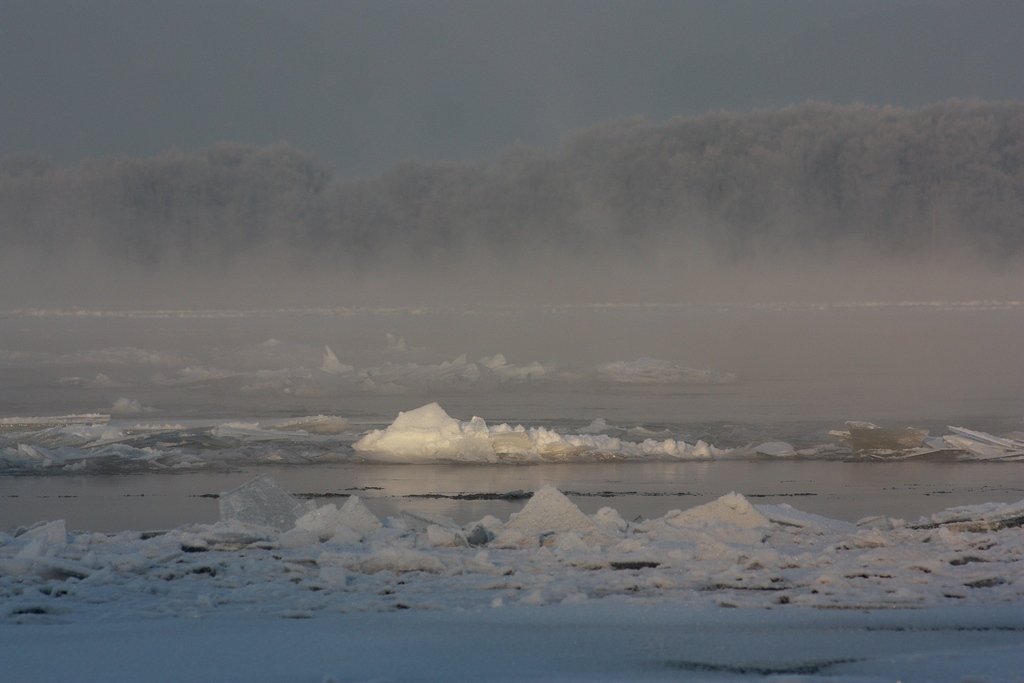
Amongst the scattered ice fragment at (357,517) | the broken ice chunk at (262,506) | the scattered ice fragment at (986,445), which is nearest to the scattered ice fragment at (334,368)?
the scattered ice fragment at (986,445)

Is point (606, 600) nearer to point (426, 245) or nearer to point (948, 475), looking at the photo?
point (948, 475)

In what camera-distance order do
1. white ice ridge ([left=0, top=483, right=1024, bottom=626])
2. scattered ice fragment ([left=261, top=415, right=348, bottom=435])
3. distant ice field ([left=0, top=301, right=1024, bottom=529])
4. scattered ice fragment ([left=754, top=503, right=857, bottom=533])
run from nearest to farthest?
1. white ice ridge ([left=0, top=483, right=1024, bottom=626])
2. scattered ice fragment ([left=754, top=503, right=857, bottom=533])
3. distant ice field ([left=0, top=301, right=1024, bottom=529])
4. scattered ice fragment ([left=261, top=415, right=348, bottom=435])

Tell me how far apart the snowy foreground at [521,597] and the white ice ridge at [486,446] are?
2.24 m

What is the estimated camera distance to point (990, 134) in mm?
32719

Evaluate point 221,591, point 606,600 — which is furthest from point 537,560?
point 221,591

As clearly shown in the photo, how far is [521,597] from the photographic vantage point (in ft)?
10.3

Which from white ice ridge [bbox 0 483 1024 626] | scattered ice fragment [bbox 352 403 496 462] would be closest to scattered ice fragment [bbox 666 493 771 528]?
white ice ridge [bbox 0 483 1024 626]

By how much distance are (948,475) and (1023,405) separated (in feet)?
10.8

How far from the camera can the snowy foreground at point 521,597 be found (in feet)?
8.45

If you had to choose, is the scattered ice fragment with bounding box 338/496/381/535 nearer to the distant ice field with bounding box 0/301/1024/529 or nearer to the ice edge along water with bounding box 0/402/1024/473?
the distant ice field with bounding box 0/301/1024/529

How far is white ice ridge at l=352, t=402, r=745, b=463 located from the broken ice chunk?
2223 mm

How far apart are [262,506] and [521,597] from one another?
139cm

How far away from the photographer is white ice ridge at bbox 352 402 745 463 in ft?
21.3

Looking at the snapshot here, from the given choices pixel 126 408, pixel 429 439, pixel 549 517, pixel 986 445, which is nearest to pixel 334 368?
pixel 126 408
